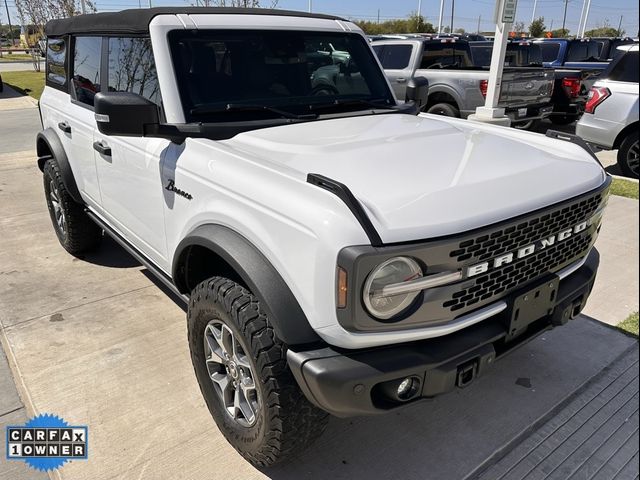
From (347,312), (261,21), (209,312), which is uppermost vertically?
(261,21)

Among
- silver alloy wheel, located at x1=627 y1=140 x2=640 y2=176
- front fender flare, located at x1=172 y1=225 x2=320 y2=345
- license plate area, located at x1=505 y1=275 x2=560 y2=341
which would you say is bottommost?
silver alloy wheel, located at x1=627 y1=140 x2=640 y2=176

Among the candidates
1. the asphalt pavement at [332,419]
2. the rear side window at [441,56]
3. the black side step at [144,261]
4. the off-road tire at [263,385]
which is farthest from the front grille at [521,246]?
the rear side window at [441,56]

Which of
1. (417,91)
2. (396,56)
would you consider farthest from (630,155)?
(417,91)

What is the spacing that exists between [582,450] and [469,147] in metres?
1.59

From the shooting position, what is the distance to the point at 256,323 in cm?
209

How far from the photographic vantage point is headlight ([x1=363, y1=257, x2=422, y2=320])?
5.89 ft

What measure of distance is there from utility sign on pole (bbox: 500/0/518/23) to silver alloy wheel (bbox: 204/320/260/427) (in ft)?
26.7

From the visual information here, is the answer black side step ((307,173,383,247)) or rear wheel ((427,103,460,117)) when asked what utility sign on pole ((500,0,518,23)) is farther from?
black side step ((307,173,383,247))

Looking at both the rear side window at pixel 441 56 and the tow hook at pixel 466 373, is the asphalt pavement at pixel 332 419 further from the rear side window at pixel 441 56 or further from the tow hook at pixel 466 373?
the rear side window at pixel 441 56

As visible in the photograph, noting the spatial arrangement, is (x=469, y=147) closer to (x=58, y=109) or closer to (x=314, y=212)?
(x=314, y=212)

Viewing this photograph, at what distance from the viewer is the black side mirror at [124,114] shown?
2430mm

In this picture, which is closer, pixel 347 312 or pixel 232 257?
pixel 347 312

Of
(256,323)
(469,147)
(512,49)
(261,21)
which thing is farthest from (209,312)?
(512,49)

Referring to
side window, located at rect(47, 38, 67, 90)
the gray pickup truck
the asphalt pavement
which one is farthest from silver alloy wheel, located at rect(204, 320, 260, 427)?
the gray pickup truck
